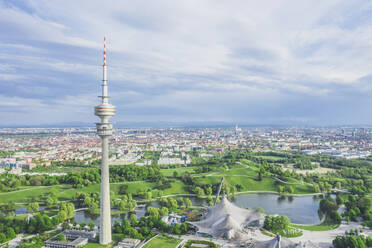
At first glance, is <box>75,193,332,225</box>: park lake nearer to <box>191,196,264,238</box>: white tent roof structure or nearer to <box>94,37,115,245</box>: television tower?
<box>94,37,115,245</box>: television tower

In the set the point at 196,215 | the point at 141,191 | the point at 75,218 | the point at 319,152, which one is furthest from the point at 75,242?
the point at 319,152

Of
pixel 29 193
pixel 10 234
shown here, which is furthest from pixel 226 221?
pixel 29 193

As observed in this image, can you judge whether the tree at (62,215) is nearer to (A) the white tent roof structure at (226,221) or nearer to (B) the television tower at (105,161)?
(B) the television tower at (105,161)

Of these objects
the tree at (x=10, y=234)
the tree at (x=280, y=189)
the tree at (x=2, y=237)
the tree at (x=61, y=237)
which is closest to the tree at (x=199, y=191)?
the tree at (x=280, y=189)

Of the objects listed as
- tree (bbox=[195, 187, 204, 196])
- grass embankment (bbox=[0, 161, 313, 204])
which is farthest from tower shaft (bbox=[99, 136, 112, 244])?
tree (bbox=[195, 187, 204, 196])

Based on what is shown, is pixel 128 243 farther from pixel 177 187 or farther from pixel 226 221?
pixel 177 187

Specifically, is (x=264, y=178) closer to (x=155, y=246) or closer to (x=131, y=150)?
(x=155, y=246)
